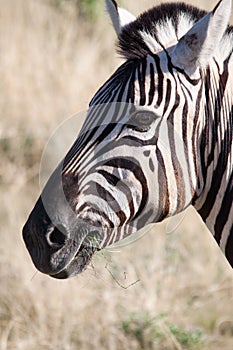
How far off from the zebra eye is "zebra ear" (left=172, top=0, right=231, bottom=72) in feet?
0.76

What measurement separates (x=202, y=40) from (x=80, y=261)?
89 centimetres

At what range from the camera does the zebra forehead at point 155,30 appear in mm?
3000

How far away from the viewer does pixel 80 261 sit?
9.51ft

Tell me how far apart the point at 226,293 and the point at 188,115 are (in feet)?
9.85

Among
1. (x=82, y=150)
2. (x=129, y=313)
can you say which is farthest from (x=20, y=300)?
(x=82, y=150)

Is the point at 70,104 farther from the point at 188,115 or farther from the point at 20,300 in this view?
the point at 188,115

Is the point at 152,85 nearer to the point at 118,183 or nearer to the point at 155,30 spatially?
the point at 155,30

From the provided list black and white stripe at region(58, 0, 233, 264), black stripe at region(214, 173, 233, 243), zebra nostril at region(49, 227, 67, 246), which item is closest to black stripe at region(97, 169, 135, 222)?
black and white stripe at region(58, 0, 233, 264)

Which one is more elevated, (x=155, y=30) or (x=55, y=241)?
(x=155, y=30)

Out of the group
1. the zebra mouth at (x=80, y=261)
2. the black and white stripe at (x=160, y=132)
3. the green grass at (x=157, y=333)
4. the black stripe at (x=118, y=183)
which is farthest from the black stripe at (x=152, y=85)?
the green grass at (x=157, y=333)

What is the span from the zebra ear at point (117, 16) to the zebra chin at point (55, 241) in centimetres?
84

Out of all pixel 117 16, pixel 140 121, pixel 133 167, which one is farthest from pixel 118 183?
pixel 117 16

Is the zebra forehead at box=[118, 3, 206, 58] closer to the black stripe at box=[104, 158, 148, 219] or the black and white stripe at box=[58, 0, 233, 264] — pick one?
the black and white stripe at box=[58, 0, 233, 264]

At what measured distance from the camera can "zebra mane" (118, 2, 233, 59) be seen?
3000 mm
